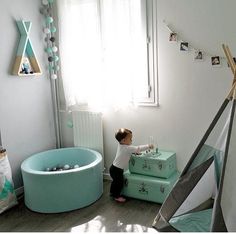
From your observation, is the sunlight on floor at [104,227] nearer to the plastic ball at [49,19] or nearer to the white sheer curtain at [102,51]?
the white sheer curtain at [102,51]

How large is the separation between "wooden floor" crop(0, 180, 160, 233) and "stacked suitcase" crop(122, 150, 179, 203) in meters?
0.10

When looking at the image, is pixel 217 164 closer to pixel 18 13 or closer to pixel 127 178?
pixel 127 178

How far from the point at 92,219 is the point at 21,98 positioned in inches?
59.8

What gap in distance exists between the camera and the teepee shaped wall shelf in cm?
339

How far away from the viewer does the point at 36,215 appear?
10.2ft

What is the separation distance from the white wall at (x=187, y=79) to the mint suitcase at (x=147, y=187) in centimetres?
32

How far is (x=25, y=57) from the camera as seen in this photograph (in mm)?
3506

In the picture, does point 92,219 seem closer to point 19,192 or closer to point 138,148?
point 138,148

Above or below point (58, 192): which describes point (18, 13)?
above

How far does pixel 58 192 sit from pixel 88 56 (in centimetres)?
149

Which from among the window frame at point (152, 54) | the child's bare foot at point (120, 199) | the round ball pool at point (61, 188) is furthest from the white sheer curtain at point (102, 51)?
the child's bare foot at point (120, 199)

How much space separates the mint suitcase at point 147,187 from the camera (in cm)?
315

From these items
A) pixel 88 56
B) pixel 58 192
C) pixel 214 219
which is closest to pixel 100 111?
pixel 88 56

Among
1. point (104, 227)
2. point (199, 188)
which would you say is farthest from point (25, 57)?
point (199, 188)
